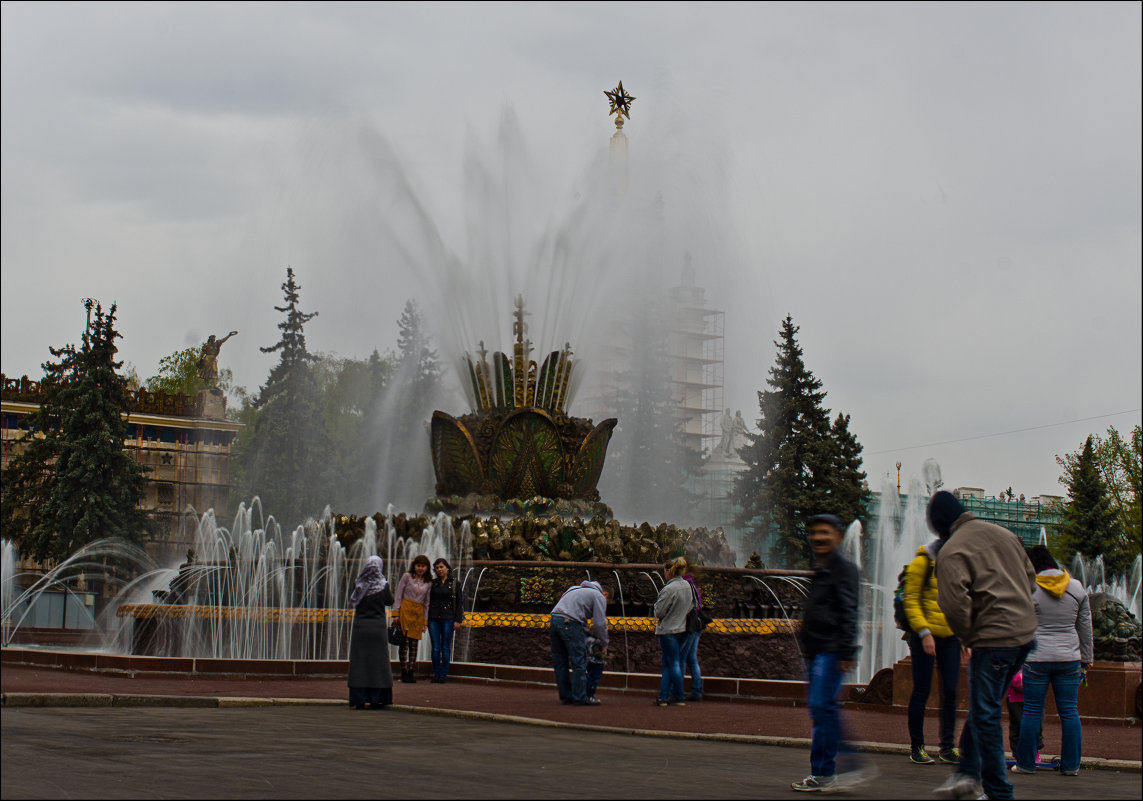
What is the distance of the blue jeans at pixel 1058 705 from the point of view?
8.48 m

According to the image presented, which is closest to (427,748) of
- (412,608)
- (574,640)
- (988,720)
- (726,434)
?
(988,720)

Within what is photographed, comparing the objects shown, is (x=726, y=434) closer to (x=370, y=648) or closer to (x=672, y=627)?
(x=672, y=627)

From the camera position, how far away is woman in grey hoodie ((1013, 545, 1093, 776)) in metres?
8.48

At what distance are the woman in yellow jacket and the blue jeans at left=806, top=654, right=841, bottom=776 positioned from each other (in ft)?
1.98

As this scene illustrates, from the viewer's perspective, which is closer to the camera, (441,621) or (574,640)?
(574,640)

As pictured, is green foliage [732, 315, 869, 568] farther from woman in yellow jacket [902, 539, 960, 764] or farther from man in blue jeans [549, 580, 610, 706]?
woman in yellow jacket [902, 539, 960, 764]

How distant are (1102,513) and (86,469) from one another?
37262 millimetres

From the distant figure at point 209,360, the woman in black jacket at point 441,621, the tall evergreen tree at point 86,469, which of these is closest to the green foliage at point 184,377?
the distant figure at point 209,360

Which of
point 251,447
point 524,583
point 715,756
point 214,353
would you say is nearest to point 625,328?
point 524,583

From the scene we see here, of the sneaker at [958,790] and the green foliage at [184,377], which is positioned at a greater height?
the green foliage at [184,377]

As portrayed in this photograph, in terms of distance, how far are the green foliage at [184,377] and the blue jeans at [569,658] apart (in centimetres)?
6135

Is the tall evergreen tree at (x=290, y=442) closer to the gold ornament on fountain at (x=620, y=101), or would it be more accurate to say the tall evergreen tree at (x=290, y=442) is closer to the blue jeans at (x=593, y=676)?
the gold ornament on fountain at (x=620, y=101)

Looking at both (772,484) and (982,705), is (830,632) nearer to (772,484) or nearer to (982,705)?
(982,705)

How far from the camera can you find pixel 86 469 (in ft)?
143
